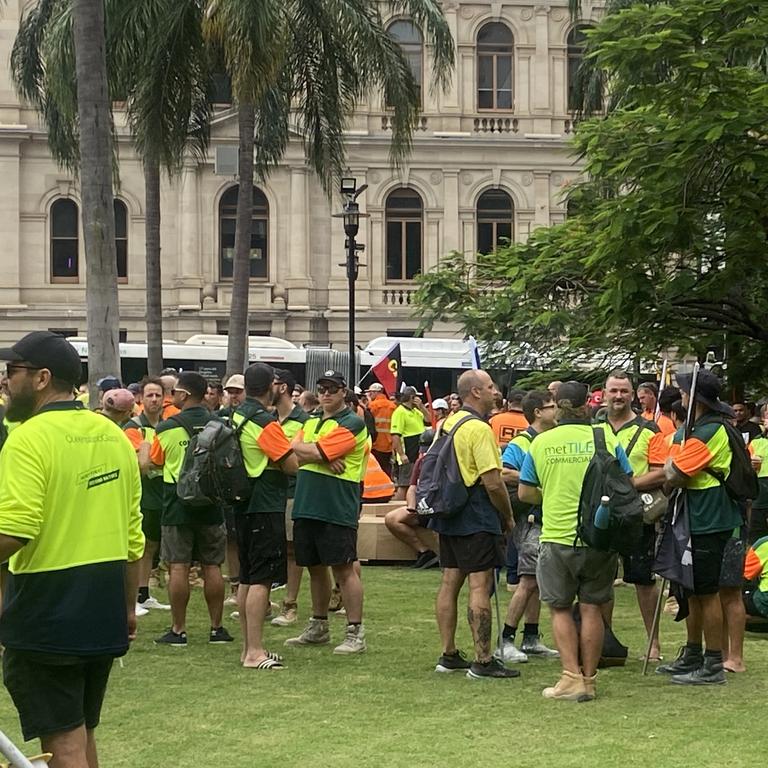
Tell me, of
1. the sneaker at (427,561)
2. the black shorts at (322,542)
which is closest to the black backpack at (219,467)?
the black shorts at (322,542)

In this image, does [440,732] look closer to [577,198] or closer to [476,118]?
[577,198]

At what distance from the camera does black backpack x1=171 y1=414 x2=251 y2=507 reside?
999 centimetres

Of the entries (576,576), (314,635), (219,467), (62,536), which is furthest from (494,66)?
(62,536)

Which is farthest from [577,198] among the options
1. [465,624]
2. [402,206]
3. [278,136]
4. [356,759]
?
[402,206]

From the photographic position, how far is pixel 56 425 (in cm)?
543

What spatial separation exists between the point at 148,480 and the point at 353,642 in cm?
263

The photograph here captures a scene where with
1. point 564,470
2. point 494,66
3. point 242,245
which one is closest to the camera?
point 564,470

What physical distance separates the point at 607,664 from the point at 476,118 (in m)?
34.9

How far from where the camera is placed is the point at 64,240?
42656 mm

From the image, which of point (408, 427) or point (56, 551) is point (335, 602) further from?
point (408, 427)

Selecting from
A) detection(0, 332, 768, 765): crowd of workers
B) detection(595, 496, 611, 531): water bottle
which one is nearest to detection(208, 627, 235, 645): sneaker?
detection(0, 332, 768, 765): crowd of workers

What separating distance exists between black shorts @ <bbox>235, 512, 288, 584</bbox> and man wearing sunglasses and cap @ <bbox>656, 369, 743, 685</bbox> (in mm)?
2687

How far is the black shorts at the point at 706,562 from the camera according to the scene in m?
9.34

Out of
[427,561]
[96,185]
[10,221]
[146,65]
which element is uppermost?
[146,65]
